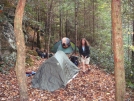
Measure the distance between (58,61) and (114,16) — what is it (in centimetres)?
361

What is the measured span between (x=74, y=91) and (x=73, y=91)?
0.15 ft

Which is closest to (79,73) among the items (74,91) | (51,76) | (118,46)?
(74,91)

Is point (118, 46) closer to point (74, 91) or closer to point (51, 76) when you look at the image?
point (74, 91)

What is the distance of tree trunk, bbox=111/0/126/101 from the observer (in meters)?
5.09

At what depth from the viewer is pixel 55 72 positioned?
309 inches

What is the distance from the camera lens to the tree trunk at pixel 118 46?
5.09 metres

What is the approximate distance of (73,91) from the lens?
7.72m

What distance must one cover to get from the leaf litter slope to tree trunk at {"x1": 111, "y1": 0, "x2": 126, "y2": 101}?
2.01 meters

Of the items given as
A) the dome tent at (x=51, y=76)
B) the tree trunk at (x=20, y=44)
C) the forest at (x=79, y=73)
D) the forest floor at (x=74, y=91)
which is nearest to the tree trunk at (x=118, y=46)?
the forest at (x=79, y=73)

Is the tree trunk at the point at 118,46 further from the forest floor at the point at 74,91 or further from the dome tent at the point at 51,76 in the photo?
the dome tent at the point at 51,76

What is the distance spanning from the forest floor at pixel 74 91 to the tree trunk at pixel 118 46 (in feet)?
6.59

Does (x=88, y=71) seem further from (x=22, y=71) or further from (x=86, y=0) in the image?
(x=86, y=0)

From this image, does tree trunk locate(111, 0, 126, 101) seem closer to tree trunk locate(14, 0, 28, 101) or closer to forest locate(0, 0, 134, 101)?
forest locate(0, 0, 134, 101)

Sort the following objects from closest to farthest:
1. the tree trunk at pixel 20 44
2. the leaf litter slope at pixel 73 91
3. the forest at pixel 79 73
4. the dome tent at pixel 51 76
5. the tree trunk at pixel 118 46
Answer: the tree trunk at pixel 118 46
the forest at pixel 79 73
the tree trunk at pixel 20 44
the leaf litter slope at pixel 73 91
the dome tent at pixel 51 76
